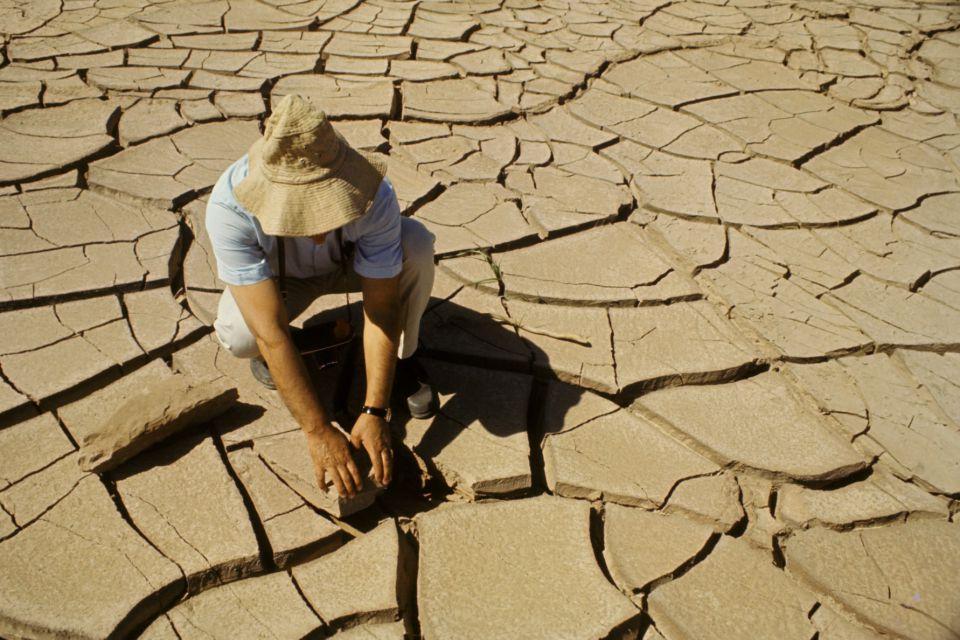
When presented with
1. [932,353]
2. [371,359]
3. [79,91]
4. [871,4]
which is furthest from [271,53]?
[871,4]

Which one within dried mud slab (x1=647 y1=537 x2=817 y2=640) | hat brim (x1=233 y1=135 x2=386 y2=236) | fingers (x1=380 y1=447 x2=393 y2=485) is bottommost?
dried mud slab (x1=647 y1=537 x2=817 y2=640)

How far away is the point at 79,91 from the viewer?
142 inches

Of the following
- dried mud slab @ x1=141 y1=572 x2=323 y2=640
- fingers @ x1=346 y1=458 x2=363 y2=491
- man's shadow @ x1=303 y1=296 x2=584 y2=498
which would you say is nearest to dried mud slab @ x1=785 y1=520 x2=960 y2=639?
man's shadow @ x1=303 y1=296 x2=584 y2=498

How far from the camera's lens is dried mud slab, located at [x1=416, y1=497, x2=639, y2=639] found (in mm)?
1670

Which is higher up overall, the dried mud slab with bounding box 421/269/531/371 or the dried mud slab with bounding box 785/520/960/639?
the dried mud slab with bounding box 421/269/531/371

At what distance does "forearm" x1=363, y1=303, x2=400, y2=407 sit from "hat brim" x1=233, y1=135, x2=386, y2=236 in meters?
0.32

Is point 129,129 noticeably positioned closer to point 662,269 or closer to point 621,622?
point 662,269

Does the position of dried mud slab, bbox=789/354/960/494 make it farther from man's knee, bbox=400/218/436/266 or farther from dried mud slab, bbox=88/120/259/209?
dried mud slab, bbox=88/120/259/209

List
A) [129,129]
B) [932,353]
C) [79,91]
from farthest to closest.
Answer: [79,91] < [129,129] < [932,353]

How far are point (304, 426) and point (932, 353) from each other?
2.00 meters

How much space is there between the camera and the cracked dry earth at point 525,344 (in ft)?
5.72

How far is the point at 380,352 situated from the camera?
1857mm

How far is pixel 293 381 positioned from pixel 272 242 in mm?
347

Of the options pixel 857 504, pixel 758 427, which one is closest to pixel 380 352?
pixel 758 427
